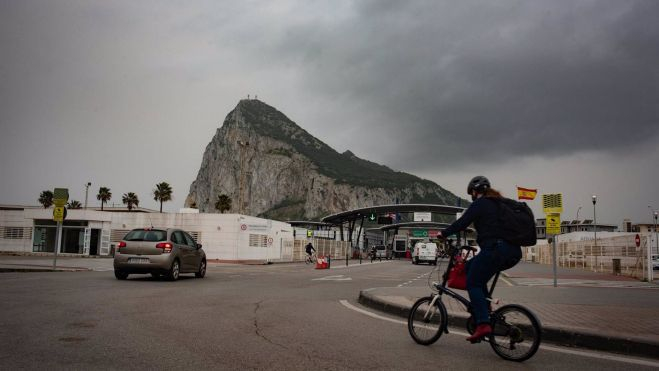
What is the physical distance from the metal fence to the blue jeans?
18.5m

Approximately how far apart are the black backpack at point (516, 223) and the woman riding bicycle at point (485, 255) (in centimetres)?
5

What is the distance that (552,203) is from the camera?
17.0m

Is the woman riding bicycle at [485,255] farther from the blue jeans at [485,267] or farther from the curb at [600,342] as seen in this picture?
the curb at [600,342]

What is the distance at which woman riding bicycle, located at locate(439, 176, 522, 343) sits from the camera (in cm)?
529

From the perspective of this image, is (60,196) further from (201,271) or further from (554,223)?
(554,223)

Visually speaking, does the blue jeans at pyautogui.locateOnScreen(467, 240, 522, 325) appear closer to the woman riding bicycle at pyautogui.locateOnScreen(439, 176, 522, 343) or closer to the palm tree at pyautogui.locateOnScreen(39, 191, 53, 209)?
the woman riding bicycle at pyautogui.locateOnScreen(439, 176, 522, 343)

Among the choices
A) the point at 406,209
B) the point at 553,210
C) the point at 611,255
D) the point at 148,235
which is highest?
the point at 406,209

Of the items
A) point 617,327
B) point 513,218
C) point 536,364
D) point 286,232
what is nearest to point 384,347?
point 536,364

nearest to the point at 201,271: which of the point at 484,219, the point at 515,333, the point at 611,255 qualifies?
the point at 484,219

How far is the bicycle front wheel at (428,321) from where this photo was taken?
582cm

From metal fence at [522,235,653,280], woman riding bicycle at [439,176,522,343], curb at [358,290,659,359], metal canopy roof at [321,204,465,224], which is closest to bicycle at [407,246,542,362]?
woman riding bicycle at [439,176,522,343]

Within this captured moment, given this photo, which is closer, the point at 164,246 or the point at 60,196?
the point at 164,246

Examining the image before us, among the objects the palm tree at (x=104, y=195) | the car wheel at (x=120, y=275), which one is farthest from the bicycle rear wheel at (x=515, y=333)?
the palm tree at (x=104, y=195)

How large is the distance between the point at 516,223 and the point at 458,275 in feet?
2.85
